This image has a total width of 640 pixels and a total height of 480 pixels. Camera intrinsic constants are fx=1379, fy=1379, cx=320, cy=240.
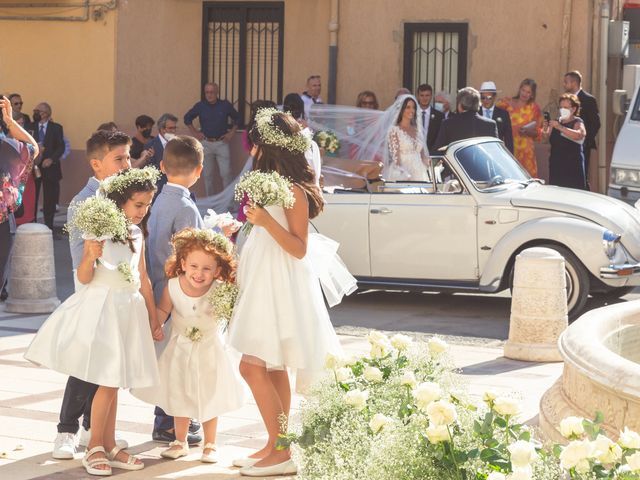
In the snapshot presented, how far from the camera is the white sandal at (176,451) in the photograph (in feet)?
23.0

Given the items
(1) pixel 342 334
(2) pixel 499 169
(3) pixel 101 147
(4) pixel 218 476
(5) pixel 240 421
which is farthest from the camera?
(2) pixel 499 169

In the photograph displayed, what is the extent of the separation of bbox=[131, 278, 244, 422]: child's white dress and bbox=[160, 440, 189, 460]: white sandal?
20 centimetres

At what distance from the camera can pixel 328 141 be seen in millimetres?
14344

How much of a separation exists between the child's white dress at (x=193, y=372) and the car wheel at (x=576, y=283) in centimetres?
575

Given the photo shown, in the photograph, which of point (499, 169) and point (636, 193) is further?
point (636, 193)

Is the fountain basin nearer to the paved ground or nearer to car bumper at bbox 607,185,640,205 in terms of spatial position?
the paved ground

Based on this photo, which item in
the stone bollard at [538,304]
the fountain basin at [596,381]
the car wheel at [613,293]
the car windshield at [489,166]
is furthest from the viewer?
the car windshield at [489,166]

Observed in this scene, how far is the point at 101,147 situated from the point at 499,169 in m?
6.28

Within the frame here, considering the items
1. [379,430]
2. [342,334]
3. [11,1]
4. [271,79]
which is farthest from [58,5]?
[379,430]

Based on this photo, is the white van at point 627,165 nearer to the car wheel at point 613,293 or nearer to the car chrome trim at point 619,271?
the car wheel at point 613,293

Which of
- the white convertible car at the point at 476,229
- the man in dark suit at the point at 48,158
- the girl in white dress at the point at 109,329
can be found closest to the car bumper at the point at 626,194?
the white convertible car at the point at 476,229

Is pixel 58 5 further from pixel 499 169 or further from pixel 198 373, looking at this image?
pixel 198 373

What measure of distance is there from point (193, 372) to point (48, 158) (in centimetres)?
1350

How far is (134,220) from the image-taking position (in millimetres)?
6926
